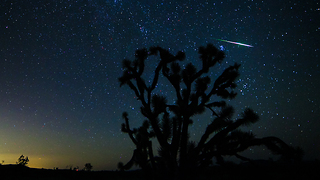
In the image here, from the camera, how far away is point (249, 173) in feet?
17.7

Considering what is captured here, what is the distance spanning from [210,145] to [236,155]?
2.70ft

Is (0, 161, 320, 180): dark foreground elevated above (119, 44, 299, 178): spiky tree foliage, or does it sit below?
below

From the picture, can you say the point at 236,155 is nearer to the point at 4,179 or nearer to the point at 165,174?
the point at 165,174

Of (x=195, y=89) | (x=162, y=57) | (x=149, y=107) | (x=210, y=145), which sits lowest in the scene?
(x=210, y=145)

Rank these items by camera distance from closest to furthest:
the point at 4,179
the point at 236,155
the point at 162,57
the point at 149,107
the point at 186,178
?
the point at 186,178, the point at 236,155, the point at 149,107, the point at 162,57, the point at 4,179

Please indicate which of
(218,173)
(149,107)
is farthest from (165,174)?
(218,173)

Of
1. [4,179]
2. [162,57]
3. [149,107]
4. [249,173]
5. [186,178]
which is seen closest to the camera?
[186,178]

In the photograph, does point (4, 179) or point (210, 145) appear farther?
point (4, 179)

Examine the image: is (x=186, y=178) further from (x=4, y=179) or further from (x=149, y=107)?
(x=4, y=179)

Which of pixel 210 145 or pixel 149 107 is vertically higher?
pixel 149 107

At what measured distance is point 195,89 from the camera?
255 inches

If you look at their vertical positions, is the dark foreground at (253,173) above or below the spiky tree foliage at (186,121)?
below

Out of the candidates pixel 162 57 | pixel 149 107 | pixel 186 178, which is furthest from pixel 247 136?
pixel 162 57

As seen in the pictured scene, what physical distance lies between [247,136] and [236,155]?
722 mm
